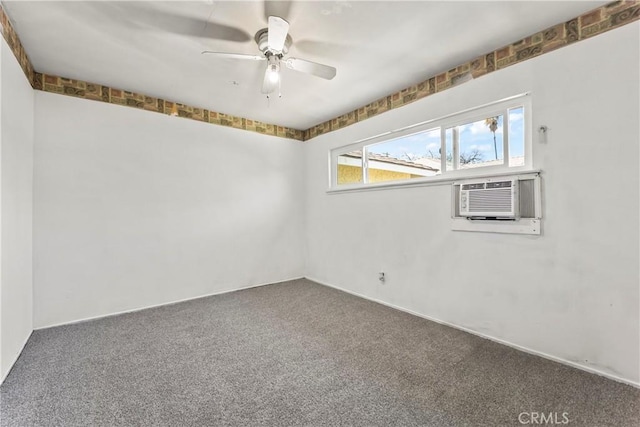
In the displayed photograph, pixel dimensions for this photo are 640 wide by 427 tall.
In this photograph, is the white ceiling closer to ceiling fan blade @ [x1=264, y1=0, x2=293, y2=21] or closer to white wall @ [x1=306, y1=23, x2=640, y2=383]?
ceiling fan blade @ [x1=264, y1=0, x2=293, y2=21]

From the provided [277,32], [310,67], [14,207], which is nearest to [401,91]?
[310,67]

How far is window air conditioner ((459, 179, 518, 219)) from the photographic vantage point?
2342mm

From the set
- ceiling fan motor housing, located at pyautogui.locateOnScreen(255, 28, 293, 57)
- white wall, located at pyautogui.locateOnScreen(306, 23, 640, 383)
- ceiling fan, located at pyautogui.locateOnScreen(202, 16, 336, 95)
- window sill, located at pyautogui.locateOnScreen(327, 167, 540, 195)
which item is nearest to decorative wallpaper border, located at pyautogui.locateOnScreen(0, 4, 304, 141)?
ceiling fan, located at pyautogui.locateOnScreen(202, 16, 336, 95)

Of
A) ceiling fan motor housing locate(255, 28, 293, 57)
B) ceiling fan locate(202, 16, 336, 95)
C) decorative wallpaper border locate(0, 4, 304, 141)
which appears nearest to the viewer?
ceiling fan locate(202, 16, 336, 95)

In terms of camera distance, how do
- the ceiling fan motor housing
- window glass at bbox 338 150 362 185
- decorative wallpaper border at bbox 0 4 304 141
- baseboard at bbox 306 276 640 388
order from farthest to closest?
1. window glass at bbox 338 150 362 185
2. decorative wallpaper border at bbox 0 4 304 141
3. the ceiling fan motor housing
4. baseboard at bbox 306 276 640 388

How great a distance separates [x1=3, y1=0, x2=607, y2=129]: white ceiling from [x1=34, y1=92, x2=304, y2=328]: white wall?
583 mm

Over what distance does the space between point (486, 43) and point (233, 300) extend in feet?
12.6

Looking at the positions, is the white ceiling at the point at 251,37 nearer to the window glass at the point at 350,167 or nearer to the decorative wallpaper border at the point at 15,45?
the decorative wallpaper border at the point at 15,45

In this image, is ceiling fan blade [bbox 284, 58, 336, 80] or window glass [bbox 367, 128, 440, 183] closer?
ceiling fan blade [bbox 284, 58, 336, 80]

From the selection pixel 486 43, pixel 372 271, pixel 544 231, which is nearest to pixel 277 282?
pixel 372 271

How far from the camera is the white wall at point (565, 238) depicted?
6.12 feet

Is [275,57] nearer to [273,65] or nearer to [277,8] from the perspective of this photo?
[273,65]

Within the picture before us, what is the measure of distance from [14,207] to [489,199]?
12.9 feet

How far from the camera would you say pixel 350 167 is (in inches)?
163
